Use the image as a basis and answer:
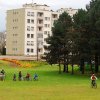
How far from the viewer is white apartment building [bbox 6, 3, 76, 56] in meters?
162

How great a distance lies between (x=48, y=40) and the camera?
94125mm

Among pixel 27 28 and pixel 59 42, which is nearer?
pixel 59 42

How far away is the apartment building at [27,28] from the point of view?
162 metres

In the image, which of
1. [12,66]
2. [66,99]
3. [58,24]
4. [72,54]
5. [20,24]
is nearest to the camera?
[66,99]

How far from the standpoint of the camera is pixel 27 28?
162500mm

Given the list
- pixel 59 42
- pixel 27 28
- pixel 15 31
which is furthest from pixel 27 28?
pixel 59 42

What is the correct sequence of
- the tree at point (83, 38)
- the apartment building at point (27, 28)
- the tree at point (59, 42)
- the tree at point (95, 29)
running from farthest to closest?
the apartment building at point (27, 28)
the tree at point (59, 42)
the tree at point (83, 38)
the tree at point (95, 29)

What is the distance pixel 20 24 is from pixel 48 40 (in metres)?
70.6

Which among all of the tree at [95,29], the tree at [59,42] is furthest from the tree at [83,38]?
the tree at [59,42]

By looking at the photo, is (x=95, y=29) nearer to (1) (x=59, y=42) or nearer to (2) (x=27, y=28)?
(1) (x=59, y=42)

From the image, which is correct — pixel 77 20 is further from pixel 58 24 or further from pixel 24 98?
pixel 24 98

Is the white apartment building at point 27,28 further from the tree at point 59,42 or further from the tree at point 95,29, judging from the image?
the tree at point 95,29

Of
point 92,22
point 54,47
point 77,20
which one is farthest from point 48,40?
point 92,22

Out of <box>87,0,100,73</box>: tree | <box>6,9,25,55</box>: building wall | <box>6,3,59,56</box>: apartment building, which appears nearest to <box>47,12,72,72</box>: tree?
<box>87,0,100,73</box>: tree
